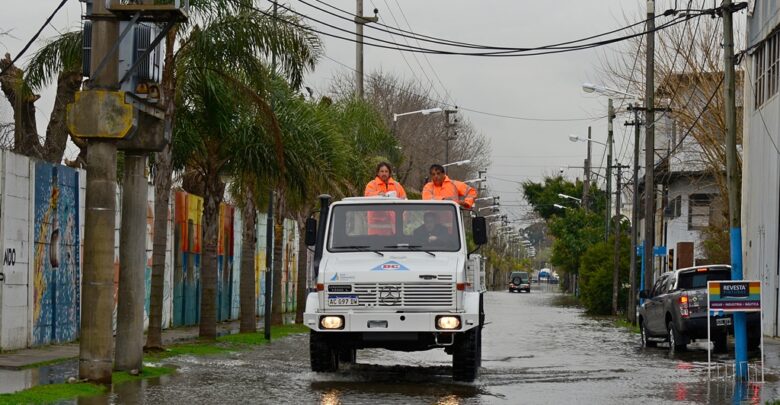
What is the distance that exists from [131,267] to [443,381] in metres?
4.42

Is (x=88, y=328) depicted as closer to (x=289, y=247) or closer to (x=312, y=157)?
(x=312, y=157)

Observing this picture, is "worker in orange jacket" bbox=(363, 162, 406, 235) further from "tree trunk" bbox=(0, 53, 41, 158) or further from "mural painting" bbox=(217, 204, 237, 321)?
"mural painting" bbox=(217, 204, 237, 321)

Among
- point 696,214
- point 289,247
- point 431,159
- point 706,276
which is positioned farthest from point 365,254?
point 431,159

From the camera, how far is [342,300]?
17.3 metres

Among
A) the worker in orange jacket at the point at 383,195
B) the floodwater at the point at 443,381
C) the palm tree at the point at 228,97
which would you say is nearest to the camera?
the floodwater at the point at 443,381

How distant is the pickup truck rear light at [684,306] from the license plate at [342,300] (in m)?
10.3

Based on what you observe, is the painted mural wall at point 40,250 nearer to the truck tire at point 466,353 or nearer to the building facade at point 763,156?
the truck tire at point 466,353

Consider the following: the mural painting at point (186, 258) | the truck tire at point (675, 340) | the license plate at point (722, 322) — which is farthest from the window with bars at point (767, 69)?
the mural painting at point (186, 258)

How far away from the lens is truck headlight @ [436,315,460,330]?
17094 millimetres

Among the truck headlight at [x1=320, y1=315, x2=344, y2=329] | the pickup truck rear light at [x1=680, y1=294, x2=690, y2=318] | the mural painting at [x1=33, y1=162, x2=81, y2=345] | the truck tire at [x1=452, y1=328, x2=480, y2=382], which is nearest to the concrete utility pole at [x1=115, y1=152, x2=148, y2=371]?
the truck headlight at [x1=320, y1=315, x2=344, y2=329]

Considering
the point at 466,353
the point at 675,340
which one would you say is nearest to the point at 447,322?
the point at 466,353

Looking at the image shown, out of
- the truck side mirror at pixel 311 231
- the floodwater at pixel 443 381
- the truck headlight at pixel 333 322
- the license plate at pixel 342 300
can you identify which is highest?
the truck side mirror at pixel 311 231

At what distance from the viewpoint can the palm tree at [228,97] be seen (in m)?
21.3

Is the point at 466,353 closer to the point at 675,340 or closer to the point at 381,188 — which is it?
the point at 381,188
